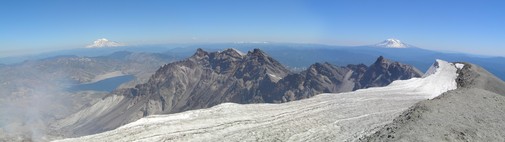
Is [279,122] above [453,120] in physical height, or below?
below

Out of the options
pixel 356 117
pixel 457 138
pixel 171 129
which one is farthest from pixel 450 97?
pixel 171 129

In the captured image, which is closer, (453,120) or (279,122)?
(453,120)

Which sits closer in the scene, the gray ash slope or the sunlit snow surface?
the gray ash slope

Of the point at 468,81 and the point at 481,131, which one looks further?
the point at 468,81

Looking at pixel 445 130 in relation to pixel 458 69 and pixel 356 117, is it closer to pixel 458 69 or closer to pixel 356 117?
pixel 356 117
